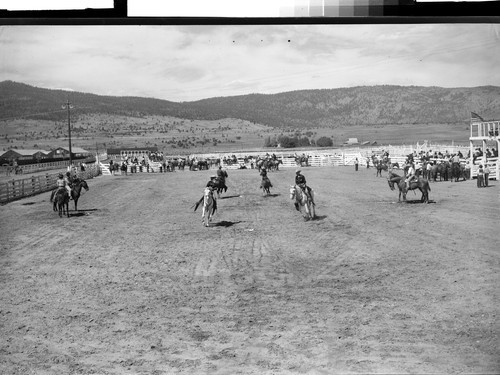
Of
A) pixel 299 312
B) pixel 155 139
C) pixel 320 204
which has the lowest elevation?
pixel 299 312

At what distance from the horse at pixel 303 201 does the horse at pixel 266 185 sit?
24cm

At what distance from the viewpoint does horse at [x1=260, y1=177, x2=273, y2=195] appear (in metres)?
4.05

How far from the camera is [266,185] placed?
4082 mm

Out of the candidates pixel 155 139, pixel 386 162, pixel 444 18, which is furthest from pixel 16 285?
pixel 444 18

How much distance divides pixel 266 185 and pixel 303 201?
411 millimetres

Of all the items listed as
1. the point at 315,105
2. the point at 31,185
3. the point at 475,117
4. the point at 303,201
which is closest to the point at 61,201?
the point at 31,185

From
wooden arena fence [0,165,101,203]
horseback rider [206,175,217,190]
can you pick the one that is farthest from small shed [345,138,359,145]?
wooden arena fence [0,165,101,203]

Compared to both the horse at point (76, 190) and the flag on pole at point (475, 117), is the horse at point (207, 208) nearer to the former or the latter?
the horse at point (76, 190)

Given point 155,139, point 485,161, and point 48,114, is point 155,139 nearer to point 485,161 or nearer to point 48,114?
point 48,114

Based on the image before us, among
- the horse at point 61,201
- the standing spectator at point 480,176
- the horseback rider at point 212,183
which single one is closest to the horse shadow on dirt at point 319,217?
the horseback rider at point 212,183

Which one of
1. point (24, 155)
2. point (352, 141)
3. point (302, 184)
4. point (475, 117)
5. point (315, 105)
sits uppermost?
point (315, 105)

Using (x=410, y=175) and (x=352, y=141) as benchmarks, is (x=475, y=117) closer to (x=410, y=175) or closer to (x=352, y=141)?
(x=410, y=175)

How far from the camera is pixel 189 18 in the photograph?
132 inches

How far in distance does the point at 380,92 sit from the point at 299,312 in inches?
79.2
